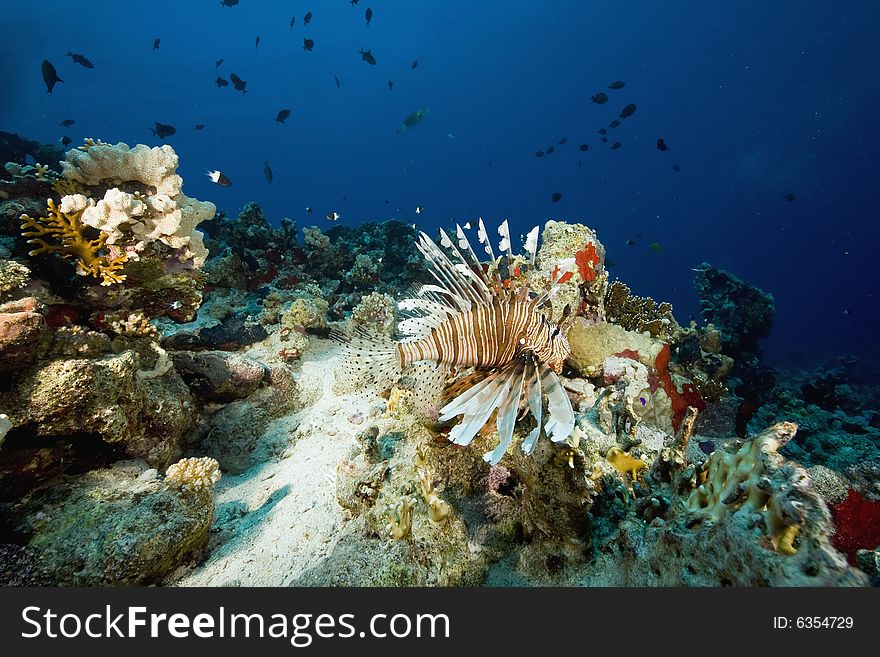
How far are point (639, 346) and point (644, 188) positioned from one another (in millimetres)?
102841

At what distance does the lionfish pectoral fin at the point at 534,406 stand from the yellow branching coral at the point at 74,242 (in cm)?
318

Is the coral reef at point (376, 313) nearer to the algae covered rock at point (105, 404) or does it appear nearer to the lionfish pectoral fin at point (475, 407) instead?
the algae covered rock at point (105, 404)

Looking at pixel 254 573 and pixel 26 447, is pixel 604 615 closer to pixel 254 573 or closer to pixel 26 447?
pixel 254 573

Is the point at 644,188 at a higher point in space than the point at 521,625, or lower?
higher

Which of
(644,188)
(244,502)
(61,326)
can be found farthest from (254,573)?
(644,188)

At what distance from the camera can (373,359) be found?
9.91 feet

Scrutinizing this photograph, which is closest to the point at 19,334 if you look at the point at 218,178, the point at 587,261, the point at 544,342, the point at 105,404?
the point at 105,404

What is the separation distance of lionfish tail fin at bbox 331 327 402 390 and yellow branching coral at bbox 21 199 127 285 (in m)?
1.85

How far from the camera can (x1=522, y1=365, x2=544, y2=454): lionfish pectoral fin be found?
6.44 ft

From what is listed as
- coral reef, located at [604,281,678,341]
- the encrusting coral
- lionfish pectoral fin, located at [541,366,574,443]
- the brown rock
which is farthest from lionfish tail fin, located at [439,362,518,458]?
coral reef, located at [604,281,678,341]

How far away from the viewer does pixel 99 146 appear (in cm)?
333

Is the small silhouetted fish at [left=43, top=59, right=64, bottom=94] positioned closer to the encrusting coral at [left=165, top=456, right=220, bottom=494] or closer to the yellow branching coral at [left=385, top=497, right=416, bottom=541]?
the encrusting coral at [left=165, top=456, right=220, bottom=494]

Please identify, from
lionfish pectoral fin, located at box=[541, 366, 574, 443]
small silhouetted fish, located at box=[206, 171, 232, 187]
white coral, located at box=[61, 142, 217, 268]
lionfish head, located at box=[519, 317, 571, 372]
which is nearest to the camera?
lionfish pectoral fin, located at box=[541, 366, 574, 443]

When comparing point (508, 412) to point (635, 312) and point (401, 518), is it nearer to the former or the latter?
point (401, 518)
